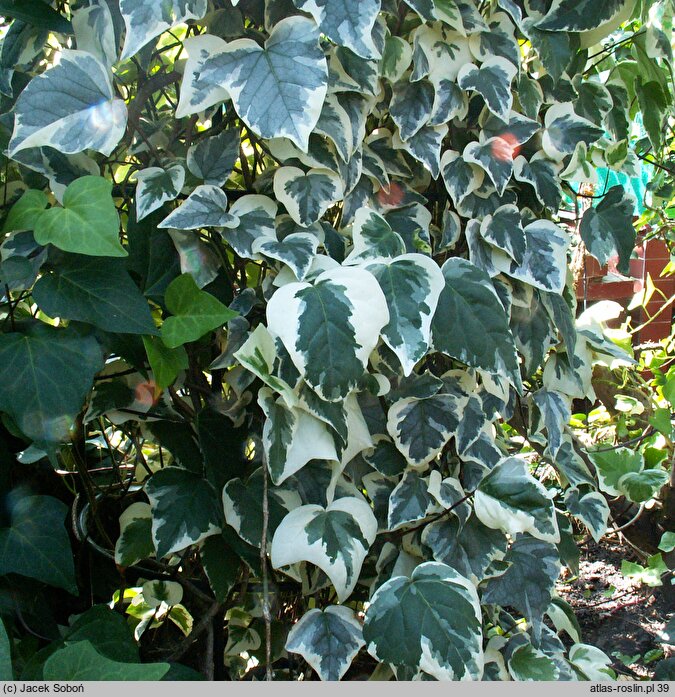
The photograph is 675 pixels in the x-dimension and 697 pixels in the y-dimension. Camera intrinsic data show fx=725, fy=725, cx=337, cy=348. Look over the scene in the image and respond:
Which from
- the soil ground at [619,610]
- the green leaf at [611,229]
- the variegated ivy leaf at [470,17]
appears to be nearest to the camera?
the variegated ivy leaf at [470,17]

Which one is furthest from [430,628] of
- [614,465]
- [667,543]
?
[667,543]

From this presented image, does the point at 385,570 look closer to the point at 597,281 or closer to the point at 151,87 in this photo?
the point at 151,87

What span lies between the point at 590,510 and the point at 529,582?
18 cm

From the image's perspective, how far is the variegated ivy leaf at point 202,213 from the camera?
77 cm

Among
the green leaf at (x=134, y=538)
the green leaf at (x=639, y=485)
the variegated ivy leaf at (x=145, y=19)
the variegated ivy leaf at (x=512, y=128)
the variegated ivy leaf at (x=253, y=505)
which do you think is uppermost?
the variegated ivy leaf at (x=145, y=19)

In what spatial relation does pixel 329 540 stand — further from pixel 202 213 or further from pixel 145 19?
pixel 145 19

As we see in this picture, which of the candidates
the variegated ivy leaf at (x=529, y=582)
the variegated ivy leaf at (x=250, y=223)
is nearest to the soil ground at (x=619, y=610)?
the variegated ivy leaf at (x=529, y=582)

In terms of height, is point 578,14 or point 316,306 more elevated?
point 578,14

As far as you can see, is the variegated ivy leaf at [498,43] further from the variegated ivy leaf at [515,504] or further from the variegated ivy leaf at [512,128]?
the variegated ivy leaf at [515,504]

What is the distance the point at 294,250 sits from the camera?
790 millimetres

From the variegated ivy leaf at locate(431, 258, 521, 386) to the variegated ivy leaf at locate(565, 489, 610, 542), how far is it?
1.07ft

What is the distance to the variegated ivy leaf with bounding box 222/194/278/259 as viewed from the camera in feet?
2.66

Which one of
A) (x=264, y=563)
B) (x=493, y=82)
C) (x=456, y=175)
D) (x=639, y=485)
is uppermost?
(x=493, y=82)

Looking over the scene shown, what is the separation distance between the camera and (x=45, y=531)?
2.72 feet
